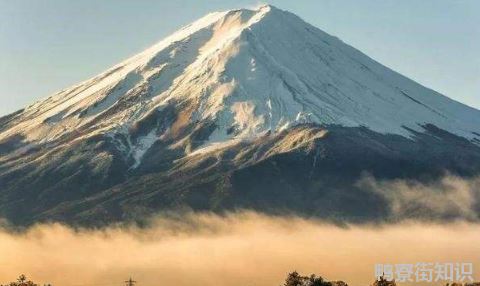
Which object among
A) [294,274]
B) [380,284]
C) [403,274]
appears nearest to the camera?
[380,284]

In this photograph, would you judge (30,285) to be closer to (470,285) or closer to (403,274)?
(403,274)

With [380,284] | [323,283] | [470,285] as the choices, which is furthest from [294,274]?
[470,285]

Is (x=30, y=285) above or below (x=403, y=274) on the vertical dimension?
below

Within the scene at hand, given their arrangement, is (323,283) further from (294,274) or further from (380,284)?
(380,284)

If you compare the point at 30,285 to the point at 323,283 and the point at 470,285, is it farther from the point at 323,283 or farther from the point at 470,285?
the point at 470,285

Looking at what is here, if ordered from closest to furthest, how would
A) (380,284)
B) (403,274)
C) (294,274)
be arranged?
(380,284) < (294,274) < (403,274)

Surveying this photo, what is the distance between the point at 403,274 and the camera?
125875mm

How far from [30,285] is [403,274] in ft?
175

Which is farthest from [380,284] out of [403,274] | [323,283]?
[403,274]

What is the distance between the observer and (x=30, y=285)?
3944 inches

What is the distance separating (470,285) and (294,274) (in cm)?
3095

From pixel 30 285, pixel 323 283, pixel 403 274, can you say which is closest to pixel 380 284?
pixel 323 283

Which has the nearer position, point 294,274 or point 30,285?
point 30,285

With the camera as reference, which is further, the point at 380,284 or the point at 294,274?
the point at 294,274
